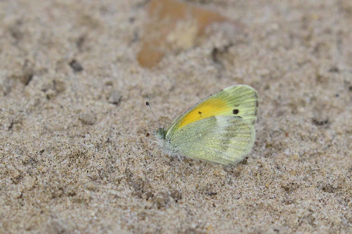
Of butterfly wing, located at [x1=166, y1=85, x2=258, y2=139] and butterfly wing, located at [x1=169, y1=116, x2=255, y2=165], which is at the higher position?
butterfly wing, located at [x1=166, y1=85, x2=258, y2=139]

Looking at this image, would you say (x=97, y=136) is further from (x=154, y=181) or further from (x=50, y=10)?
(x=50, y=10)

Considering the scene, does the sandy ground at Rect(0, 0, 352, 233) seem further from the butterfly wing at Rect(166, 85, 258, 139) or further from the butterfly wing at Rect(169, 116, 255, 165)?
the butterfly wing at Rect(166, 85, 258, 139)

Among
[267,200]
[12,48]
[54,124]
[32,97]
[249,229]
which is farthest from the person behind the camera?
[12,48]

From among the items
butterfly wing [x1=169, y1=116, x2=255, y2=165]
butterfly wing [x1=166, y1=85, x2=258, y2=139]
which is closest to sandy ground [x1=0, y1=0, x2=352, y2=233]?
butterfly wing [x1=169, y1=116, x2=255, y2=165]

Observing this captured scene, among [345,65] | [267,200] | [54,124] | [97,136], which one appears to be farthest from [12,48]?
[345,65]

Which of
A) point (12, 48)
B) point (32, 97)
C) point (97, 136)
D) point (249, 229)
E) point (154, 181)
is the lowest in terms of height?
point (249, 229)

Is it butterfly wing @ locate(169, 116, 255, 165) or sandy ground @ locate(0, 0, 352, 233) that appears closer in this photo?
sandy ground @ locate(0, 0, 352, 233)
